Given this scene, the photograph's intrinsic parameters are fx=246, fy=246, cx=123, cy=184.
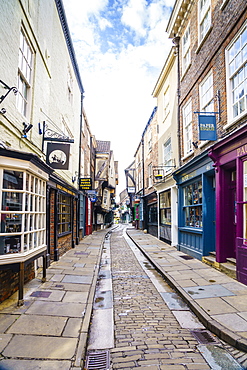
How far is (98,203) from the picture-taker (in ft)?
83.9

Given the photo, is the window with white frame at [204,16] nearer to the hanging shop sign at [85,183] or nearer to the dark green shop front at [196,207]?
the dark green shop front at [196,207]

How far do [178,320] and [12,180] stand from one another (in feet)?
13.7

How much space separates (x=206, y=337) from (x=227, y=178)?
4.93 m

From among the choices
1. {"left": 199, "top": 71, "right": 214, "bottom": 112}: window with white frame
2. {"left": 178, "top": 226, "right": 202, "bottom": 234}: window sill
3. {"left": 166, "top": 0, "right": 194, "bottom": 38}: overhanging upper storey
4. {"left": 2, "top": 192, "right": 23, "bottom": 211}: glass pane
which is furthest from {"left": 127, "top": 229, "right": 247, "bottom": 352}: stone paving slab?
{"left": 166, "top": 0, "right": 194, "bottom": 38}: overhanging upper storey

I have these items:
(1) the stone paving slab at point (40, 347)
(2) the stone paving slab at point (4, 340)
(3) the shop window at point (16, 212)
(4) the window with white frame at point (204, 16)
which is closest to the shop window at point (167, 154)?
(4) the window with white frame at point (204, 16)

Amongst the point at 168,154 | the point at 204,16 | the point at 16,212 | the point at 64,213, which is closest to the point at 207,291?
the point at 16,212

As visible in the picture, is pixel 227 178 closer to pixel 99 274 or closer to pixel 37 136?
pixel 99 274

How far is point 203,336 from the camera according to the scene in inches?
155

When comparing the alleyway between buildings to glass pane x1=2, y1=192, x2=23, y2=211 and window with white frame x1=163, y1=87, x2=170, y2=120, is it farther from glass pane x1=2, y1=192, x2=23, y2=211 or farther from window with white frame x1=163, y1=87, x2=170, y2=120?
window with white frame x1=163, y1=87, x2=170, y2=120

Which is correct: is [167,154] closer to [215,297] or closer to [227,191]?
[227,191]

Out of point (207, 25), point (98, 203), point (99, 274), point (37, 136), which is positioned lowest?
point (99, 274)

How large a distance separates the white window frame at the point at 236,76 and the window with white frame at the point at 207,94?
46.5 inches

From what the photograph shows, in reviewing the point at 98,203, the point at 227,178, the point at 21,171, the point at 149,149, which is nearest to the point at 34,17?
the point at 21,171

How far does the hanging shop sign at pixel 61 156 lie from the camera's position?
8.32 metres
